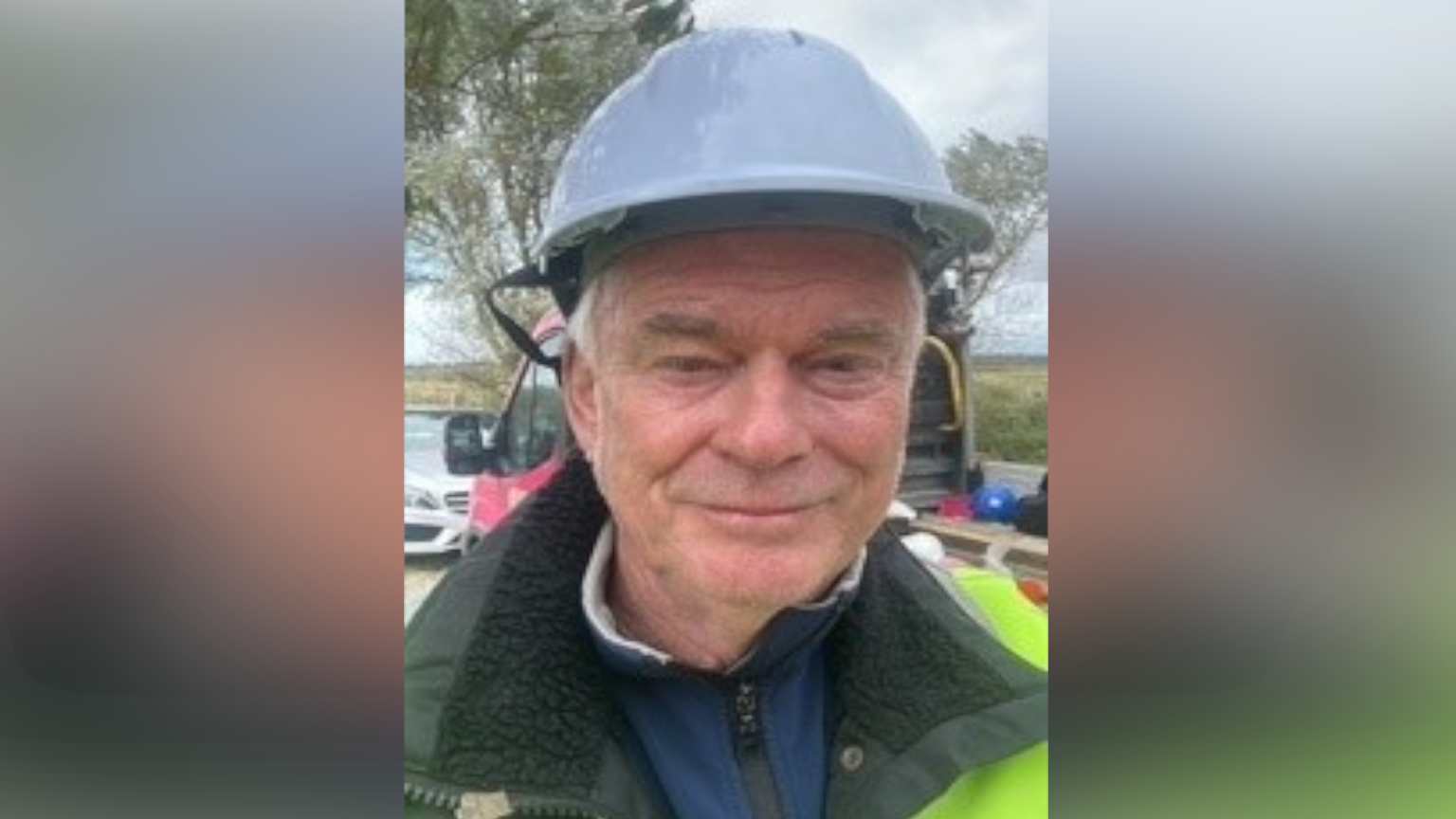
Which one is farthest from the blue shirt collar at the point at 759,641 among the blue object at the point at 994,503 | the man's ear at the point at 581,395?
the blue object at the point at 994,503

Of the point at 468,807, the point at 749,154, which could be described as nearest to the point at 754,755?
the point at 468,807

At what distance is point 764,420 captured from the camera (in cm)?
114

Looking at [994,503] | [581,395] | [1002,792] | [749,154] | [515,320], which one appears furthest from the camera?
[994,503]

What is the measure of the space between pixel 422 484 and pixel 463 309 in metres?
0.35

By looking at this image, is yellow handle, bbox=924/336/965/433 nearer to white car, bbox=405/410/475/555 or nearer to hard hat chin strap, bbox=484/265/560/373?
hard hat chin strap, bbox=484/265/560/373

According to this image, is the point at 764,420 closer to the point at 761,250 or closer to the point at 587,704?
the point at 761,250

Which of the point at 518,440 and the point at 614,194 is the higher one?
the point at 614,194

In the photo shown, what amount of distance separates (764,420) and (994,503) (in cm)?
121

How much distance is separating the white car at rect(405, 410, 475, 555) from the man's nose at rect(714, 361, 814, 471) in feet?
0.89

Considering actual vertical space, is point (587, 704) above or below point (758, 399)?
below
